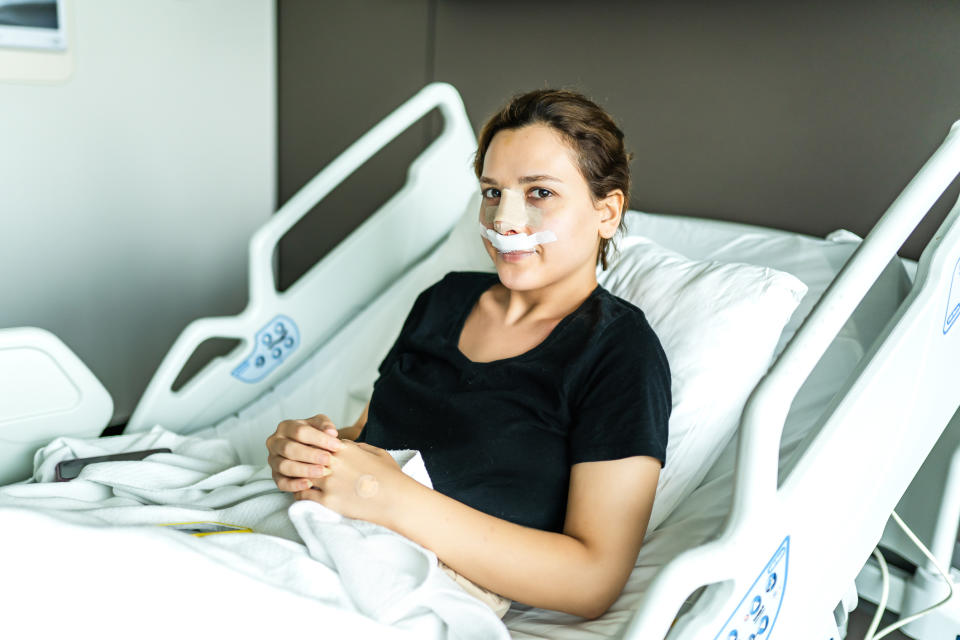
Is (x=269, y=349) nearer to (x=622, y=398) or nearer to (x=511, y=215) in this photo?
(x=511, y=215)

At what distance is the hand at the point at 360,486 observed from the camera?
1.01 metres

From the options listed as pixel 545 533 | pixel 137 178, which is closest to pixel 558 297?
pixel 545 533

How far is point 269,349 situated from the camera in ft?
6.16

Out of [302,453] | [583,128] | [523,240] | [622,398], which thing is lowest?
[302,453]

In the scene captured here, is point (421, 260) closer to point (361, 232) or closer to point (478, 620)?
point (361, 232)

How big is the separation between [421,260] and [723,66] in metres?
0.88

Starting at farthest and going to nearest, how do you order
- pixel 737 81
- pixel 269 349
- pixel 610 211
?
pixel 269 349, pixel 737 81, pixel 610 211

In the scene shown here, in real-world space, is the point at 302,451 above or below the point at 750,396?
below

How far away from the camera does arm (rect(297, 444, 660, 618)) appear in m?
0.97

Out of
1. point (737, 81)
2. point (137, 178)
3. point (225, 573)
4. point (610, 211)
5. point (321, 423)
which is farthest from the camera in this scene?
point (137, 178)

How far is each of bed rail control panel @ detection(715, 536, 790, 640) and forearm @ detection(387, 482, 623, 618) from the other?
0.14 metres

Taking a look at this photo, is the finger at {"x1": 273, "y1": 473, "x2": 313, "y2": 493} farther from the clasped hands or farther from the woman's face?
the woman's face

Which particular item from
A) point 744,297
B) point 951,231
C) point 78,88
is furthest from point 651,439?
point 78,88

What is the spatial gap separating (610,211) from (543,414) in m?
0.35
